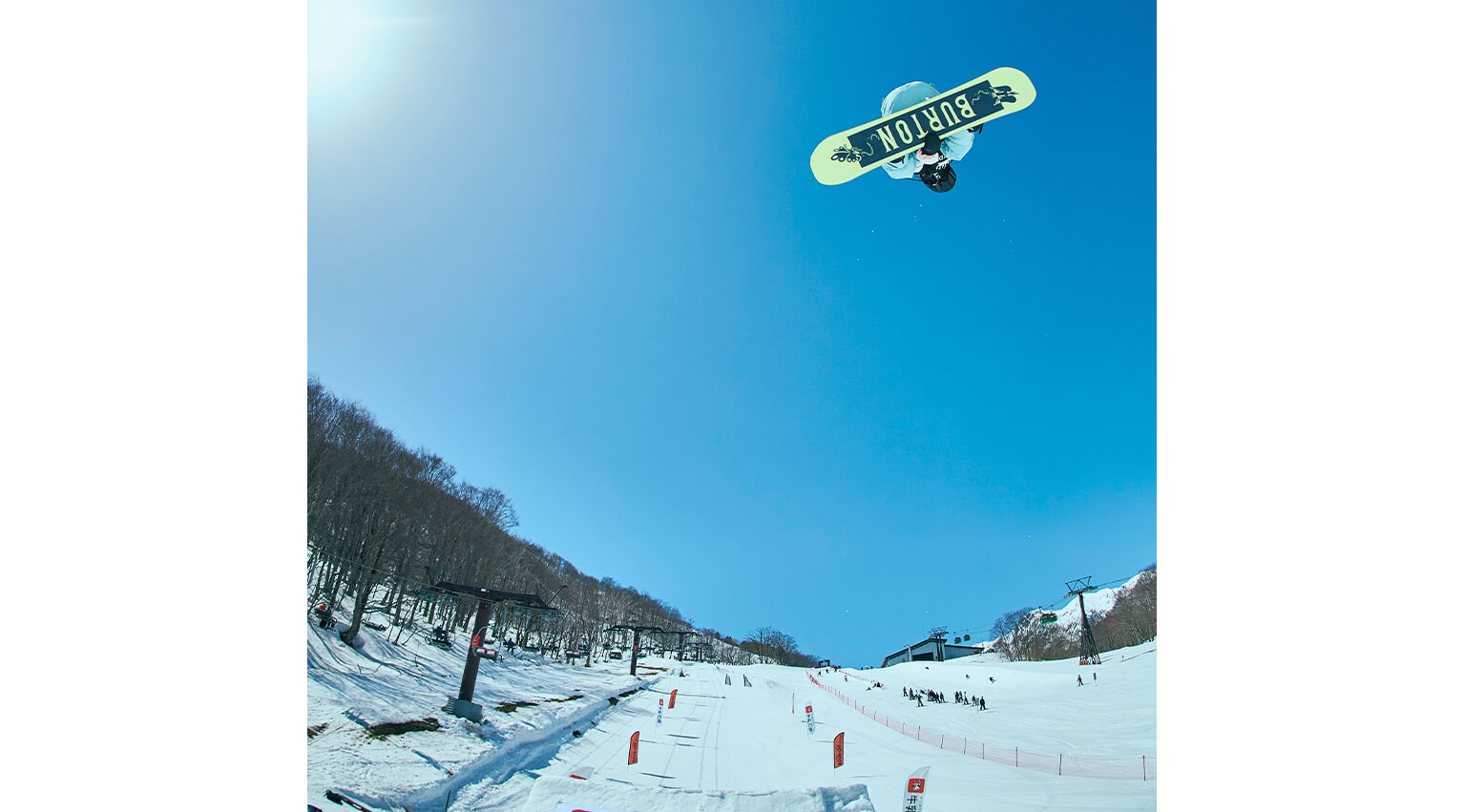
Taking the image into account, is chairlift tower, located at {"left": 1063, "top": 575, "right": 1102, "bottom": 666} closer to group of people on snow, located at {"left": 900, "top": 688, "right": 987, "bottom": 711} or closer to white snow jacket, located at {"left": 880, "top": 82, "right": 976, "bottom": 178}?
group of people on snow, located at {"left": 900, "top": 688, "right": 987, "bottom": 711}

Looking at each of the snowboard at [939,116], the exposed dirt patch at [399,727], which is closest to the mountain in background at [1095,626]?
the snowboard at [939,116]

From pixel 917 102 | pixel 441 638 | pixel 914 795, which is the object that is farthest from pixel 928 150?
pixel 441 638

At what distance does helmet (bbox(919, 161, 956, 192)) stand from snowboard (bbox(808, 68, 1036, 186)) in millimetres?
316

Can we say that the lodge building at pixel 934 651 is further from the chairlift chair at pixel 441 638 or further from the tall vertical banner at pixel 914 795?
the chairlift chair at pixel 441 638

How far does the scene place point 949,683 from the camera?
9789 millimetres

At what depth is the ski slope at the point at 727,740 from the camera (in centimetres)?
631

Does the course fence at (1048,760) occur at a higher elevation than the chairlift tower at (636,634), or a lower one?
higher

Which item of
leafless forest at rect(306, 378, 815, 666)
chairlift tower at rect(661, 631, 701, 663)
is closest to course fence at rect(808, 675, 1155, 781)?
leafless forest at rect(306, 378, 815, 666)

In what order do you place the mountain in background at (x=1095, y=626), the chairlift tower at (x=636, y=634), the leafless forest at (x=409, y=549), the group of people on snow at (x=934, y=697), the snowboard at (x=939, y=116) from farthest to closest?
the chairlift tower at (x=636, y=634)
the leafless forest at (x=409, y=549)
the mountain in background at (x=1095, y=626)
the group of people on snow at (x=934, y=697)
the snowboard at (x=939, y=116)

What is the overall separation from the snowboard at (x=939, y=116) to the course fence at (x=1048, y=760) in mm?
7749
